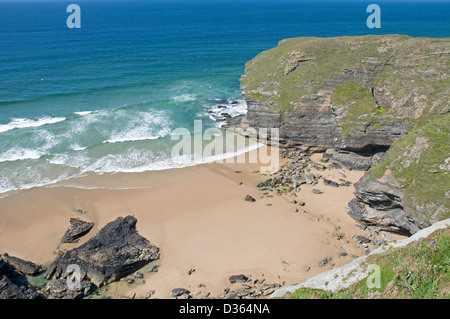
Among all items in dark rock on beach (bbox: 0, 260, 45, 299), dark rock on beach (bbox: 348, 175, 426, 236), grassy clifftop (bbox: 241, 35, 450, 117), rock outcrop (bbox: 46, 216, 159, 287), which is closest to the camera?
dark rock on beach (bbox: 0, 260, 45, 299)

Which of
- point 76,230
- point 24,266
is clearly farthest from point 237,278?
point 24,266

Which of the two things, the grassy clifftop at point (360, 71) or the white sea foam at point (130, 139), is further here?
the white sea foam at point (130, 139)

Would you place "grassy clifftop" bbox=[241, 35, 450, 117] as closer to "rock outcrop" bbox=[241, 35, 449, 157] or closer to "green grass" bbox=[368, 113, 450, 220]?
"rock outcrop" bbox=[241, 35, 449, 157]

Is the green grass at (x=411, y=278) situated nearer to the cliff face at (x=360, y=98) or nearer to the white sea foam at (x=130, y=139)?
the cliff face at (x=360, y=98)

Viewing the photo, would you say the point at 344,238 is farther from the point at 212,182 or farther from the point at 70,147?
the point at 70,147

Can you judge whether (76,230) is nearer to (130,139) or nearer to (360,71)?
(130,139)

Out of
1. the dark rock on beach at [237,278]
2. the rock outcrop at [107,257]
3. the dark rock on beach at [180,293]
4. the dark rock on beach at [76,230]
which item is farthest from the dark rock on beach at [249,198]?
the dark rock on beach at [76,230]

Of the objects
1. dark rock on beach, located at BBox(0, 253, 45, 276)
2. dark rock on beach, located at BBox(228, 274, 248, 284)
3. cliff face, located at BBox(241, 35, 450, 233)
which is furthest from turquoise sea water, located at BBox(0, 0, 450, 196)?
dark rock on beach, located at BBox(228, 274, 248, 284)

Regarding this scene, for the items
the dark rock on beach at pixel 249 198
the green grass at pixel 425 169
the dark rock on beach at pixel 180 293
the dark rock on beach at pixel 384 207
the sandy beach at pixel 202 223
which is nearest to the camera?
the dark rock on beach at pixel 180 293
